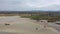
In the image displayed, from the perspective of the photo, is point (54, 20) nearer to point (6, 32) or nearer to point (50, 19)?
point (50, 19)

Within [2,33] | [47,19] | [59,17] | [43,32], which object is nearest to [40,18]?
[47,19]

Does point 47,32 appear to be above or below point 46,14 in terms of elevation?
below

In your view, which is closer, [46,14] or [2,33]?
[2,33]

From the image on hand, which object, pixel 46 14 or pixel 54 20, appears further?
pixel 46 14

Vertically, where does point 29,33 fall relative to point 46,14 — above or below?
below

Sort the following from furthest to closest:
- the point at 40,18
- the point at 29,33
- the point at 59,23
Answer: the point at 40,18 < the point at 59,23 < the point at 29,33

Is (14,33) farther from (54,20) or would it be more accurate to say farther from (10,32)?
(54,20)

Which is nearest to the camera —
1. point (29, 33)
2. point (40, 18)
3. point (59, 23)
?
point (29, 33)

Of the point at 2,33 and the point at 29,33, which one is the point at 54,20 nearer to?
the point at 29,33

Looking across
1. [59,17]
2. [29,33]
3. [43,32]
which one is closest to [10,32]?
[29,33]
